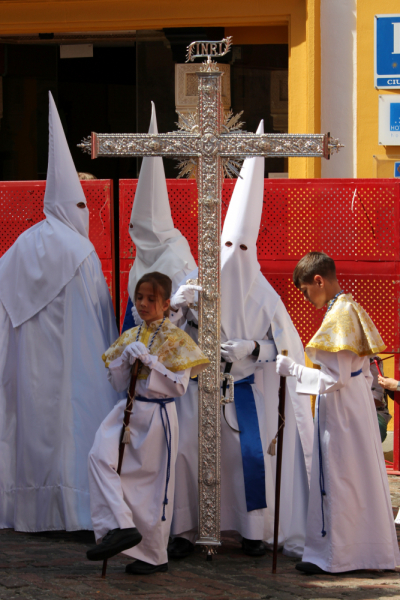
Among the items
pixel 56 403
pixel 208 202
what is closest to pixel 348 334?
pixel 208 202

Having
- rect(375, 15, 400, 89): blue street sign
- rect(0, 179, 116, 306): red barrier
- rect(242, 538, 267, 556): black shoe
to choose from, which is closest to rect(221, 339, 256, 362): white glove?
rect(242, 538, 267, 556): black shoe

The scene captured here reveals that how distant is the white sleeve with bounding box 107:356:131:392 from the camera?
4.40 m

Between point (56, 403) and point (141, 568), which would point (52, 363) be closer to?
point (56, 403)

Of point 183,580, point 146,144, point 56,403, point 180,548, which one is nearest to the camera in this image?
point 183,580

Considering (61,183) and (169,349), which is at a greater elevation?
(61,183)

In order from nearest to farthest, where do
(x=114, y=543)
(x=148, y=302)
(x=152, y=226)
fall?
(x=114, y=543) → (x=148, y=302) → (x=152, y=226)

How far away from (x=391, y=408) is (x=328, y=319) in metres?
3.54

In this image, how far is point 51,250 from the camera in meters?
5.40

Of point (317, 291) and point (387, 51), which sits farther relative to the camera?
point (387, 51)

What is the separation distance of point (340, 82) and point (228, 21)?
57.3 inches

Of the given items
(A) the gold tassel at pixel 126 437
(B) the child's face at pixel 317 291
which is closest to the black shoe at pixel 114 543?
(A) the gold tassel at pixel 126 437

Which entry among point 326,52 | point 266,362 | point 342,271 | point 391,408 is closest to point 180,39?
point 326,52

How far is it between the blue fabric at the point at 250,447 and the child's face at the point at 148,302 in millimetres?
802

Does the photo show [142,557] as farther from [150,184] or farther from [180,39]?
[180,39]
